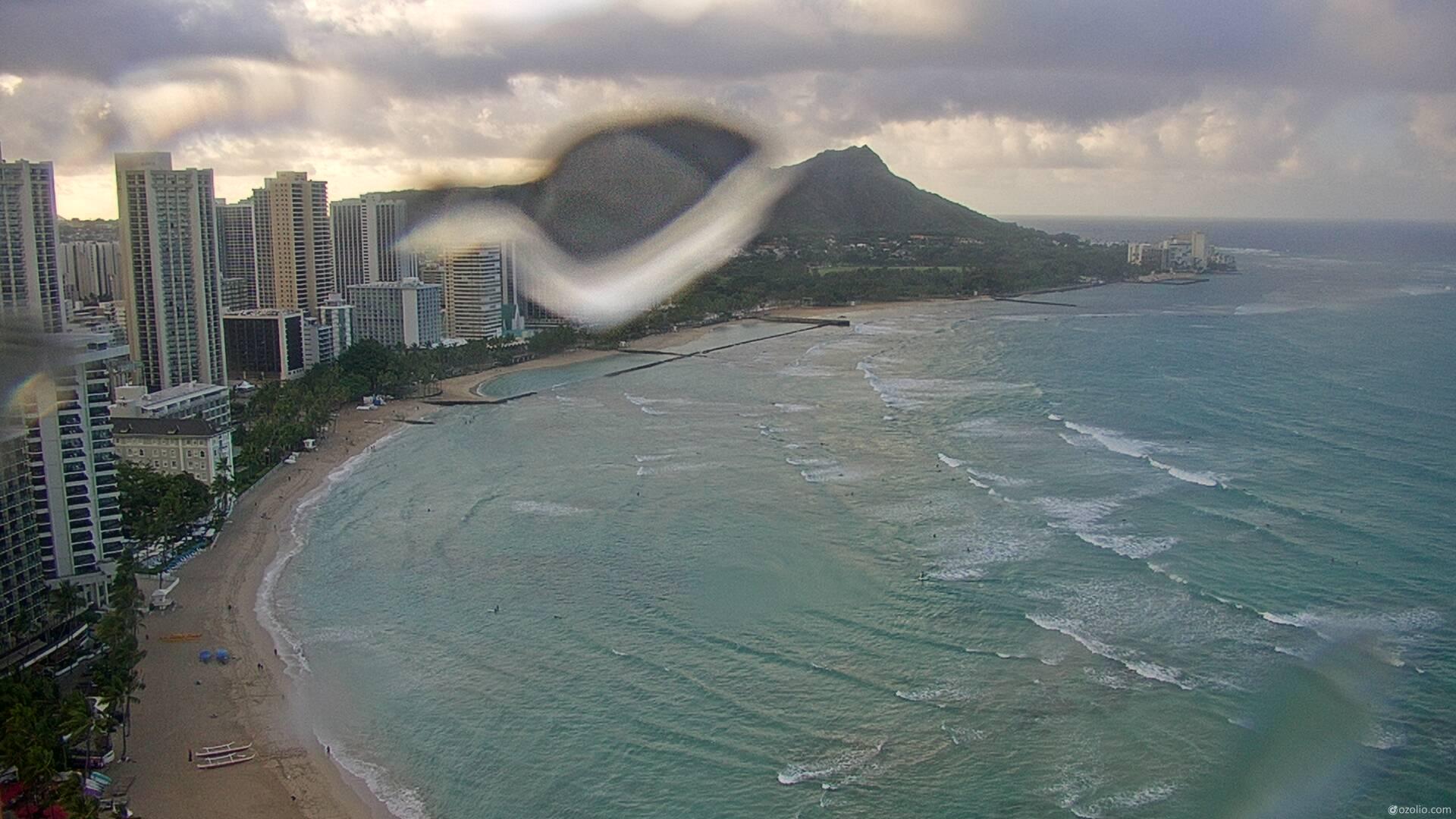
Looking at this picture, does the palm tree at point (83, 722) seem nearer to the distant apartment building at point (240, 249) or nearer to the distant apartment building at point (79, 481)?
the distant apartment building at point (79, 481)

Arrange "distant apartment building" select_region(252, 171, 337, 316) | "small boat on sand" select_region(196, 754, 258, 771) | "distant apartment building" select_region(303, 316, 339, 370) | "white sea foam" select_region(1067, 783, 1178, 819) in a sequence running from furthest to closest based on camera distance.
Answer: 1. "distant apartment building" select_region(252, 171, 337, 316)
2. "distant apartment building" select_region(303, 316, 339, 370)
3. "small boat on sand" select_region(196, 754, 258, 771)
4. "white sea foam" select_region(1067, 783, 1178, 819)

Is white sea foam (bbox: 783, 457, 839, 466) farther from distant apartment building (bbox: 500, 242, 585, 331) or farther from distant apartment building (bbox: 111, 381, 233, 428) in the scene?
distant apartment building (bbox: 500, 242, 585, 331)

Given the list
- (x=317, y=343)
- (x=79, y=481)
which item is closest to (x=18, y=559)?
(x=79, y=481)

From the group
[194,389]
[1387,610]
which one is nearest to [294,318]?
[194,389]

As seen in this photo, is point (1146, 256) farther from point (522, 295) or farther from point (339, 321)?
point (339, 321)

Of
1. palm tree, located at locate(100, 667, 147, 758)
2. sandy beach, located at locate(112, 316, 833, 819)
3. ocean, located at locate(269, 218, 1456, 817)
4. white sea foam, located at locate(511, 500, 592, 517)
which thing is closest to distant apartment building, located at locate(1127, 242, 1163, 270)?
ocean, located at locate(269, 218, 1456, 817)

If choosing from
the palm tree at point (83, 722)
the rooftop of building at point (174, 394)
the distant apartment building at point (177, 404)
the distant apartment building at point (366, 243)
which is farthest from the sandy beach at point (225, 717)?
the distant apartment building at point (366, 243)
